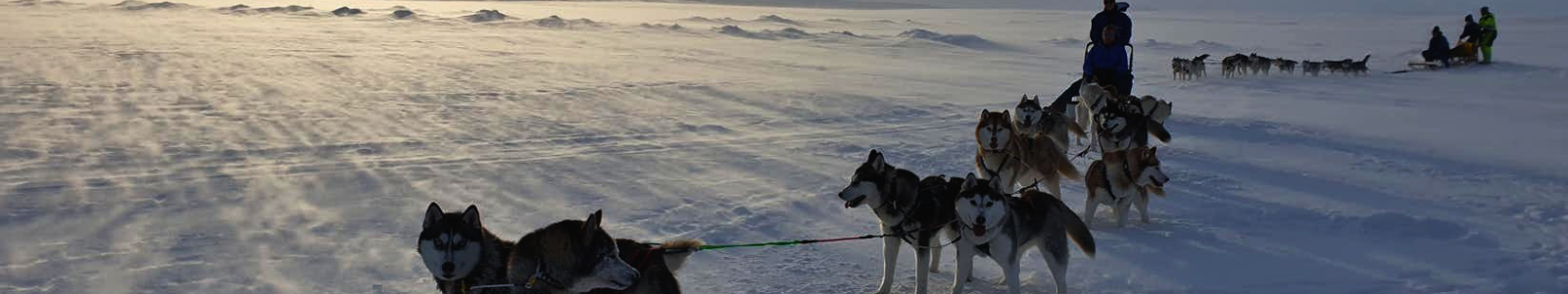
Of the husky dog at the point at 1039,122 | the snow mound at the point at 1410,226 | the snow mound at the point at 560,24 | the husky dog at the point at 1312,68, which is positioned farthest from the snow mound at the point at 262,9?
the snow mound at the point at 1410,226

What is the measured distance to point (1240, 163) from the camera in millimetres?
7930

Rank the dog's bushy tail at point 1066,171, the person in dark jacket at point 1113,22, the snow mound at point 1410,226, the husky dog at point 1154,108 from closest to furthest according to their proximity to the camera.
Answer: the snow mound at point 1410,226
the dog's bushy tail at point 1066,171
the husky dog at point 1154,108
the person in dark jacket at point 1113,22

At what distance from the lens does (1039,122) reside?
7.30 meters

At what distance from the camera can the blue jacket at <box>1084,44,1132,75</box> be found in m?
8.80

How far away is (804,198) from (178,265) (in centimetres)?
315

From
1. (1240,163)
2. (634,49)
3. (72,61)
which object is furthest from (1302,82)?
(72,61)

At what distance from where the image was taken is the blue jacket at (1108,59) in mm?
8797

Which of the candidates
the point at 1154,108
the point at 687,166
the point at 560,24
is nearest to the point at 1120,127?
the point at 1154,108

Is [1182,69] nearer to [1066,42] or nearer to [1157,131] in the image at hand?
[1157,131]

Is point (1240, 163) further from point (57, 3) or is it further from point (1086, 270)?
point (57, 3)

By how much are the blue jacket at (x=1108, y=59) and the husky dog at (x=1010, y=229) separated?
4.54 metres

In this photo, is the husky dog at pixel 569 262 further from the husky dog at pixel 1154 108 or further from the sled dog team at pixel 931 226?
the husky dog at pixel 1154 108

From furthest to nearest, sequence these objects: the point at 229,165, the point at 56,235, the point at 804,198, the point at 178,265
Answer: the point at 229,165, the point at 804,198, the point at 56,235, the point at 178,265

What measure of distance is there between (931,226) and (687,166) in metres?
3.67
